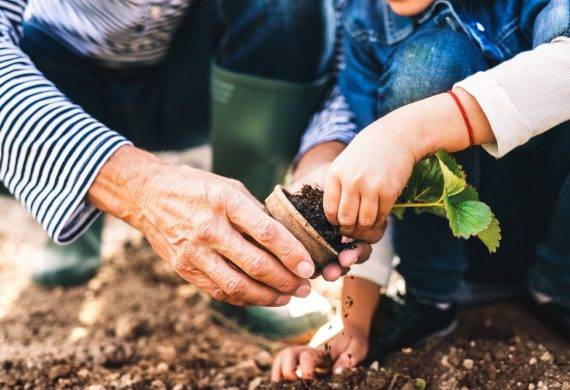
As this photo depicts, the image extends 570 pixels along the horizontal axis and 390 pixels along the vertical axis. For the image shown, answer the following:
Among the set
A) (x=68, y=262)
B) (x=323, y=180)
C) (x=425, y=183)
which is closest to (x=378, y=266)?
(x=323, y=180)

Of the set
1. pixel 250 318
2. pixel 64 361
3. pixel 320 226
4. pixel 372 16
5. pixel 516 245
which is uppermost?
pixel 372 16

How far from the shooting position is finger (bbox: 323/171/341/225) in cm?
124

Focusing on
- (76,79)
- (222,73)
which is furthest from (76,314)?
(222,73)

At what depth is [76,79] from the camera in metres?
2.06

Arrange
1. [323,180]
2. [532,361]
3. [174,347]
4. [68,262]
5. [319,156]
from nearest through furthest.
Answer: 1. [532,361]
2. [323,180]
3. [319,156]
4. [174,347]
5. [68,262]

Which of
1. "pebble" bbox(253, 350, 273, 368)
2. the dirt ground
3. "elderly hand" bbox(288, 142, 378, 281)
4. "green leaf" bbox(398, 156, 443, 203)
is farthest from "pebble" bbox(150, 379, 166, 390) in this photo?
"green leaf" bbox(398, 156, 443, 203)

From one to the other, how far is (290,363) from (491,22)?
966 millimetres

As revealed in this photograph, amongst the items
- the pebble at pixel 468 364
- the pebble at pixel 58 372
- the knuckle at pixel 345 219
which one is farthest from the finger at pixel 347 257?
the pebble at pixel 58 372

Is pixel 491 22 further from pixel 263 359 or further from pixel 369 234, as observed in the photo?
pixel 263 359

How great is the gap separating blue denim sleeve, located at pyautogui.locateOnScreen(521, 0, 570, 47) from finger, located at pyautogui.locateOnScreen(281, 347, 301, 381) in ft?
3.01

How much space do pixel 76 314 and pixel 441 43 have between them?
5.10ft

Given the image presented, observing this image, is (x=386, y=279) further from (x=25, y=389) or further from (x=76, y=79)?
(x=76, y=79)

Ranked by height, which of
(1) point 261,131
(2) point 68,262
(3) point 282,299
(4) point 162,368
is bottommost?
(2) point 68,262

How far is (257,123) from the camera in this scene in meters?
2.15
